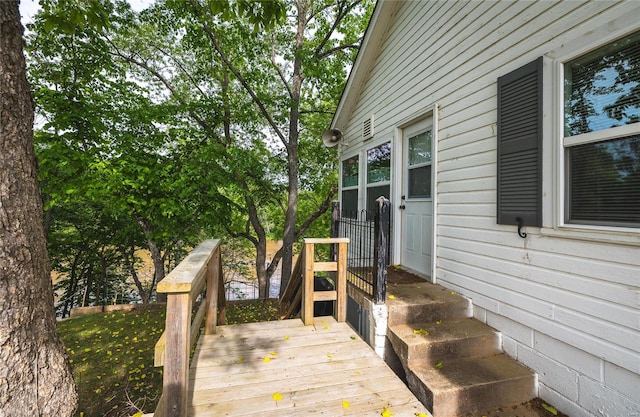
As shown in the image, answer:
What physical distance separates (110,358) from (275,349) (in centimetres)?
403

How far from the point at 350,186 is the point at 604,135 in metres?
4.71

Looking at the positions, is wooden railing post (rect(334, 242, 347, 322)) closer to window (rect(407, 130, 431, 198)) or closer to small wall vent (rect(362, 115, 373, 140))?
window (rect(407, 130, 431, 198))

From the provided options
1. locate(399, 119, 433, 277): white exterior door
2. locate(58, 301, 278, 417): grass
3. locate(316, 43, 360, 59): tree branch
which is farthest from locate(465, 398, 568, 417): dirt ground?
locate(316, 43, 360, 59): tree branch

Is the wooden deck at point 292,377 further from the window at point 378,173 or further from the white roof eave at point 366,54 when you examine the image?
the white roof eave at point 366,54

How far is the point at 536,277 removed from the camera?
232 centimetres

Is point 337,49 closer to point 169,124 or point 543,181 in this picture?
point 169,124

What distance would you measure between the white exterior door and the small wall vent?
0.99 meters

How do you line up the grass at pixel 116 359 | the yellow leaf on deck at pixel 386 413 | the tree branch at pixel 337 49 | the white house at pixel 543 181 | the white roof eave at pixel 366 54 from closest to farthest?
the yellow leaf on deck at pixel 386 413 → the white house at pixel 543 181 → the grass at pixel 116 359 → the white roof eave at pixel 366 54 → the tree branch at pixel 337 49

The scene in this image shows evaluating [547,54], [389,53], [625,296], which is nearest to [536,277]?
[625,296]

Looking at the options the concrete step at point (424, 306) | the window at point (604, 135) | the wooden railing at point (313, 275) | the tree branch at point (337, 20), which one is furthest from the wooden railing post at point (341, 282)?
the tree branch at point (337, 20)

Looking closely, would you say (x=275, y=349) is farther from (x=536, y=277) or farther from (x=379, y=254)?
(x=536, y=277)

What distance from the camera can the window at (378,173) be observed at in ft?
15.8

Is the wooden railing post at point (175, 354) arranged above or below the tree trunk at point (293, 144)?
below

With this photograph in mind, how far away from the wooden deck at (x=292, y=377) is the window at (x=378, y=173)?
283 cm
